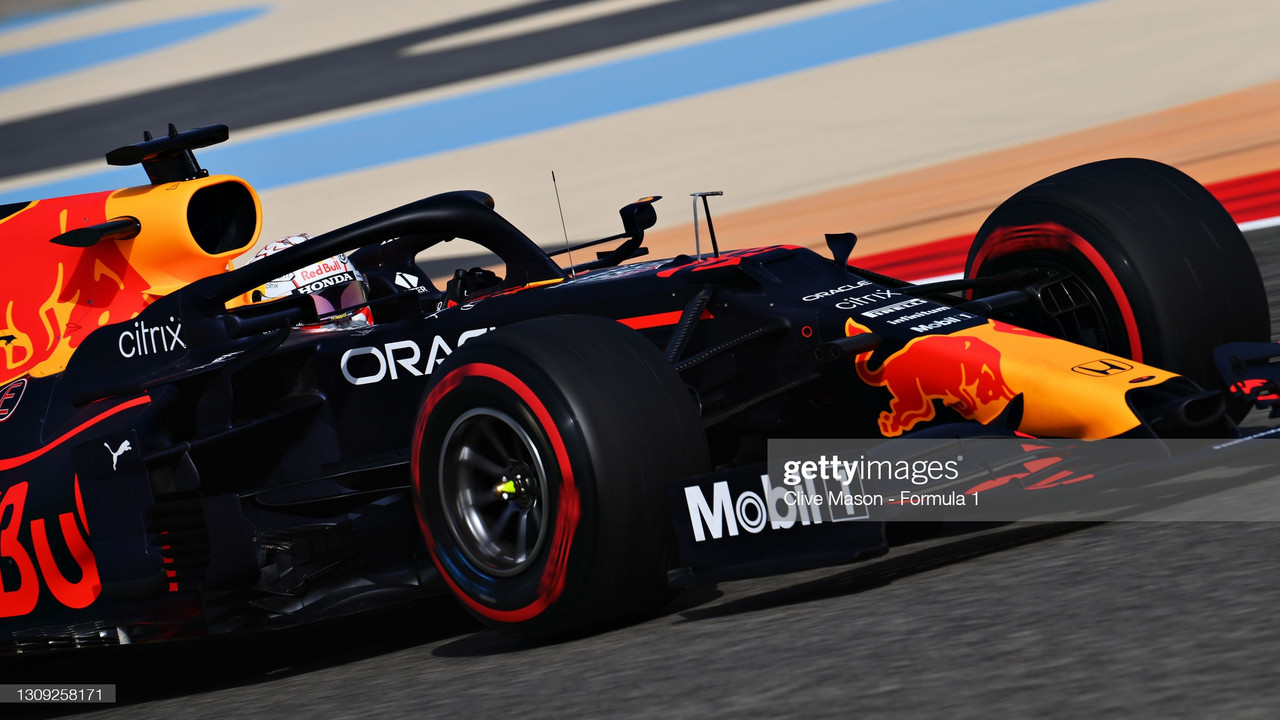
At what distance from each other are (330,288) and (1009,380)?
2.55m

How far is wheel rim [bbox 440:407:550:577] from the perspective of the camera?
3.98m

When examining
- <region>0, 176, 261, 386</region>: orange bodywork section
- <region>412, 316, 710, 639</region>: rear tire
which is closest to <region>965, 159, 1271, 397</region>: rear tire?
<region>412, 316, 710, 639</region>: rear tire

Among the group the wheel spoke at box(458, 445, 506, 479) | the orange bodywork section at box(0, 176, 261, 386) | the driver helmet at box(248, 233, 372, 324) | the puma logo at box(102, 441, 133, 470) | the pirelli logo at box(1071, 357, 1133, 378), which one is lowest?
the pirelli logo at box(1071, 357, 1133, 378)

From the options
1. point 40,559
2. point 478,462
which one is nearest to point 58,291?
point 40,559

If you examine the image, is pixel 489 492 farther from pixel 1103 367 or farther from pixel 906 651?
pixel 1103 367

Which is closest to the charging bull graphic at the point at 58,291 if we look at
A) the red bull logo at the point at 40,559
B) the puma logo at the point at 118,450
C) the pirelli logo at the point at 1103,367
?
the red bull logo at the point at 40,559

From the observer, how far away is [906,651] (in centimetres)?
326

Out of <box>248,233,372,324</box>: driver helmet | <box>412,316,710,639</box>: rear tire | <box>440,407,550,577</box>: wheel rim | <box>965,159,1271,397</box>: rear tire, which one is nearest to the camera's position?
<box>412,316,710,639</box>: rear tire

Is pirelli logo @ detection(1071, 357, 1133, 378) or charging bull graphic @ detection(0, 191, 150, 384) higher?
charging bull graphic @ detection(0, 191, 150, 384)

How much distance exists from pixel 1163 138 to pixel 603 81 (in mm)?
9278

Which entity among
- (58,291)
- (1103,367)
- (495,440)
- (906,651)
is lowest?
(906,651)

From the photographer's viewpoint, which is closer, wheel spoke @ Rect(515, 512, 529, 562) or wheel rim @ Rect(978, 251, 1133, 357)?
wheel spoke @ Rect(515, 512, 529, 562)

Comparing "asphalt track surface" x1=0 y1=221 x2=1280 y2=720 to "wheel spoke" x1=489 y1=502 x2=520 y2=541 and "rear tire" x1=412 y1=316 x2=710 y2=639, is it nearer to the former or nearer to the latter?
"rear tire" x1=412 y1=316 x2=710 y2=639

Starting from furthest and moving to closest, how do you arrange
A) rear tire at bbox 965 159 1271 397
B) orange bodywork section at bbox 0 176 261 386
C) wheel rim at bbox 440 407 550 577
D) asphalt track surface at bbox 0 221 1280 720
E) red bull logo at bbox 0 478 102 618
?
1. orange bodywork section at bbox 0 176 261 386
2. red bull logo at bbox 0 478 102 618
3. rear tire at bbox 965 159 1271 397
4. wheel rim at bbox 440 407 550 577
5. asphalt track surface at bbox 0 221 1280 720
